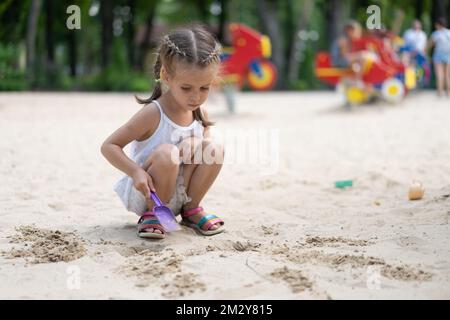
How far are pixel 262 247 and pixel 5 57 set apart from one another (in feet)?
31.6

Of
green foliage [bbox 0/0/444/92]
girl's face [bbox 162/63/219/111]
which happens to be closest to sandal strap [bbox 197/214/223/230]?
girl's face [bbox 162/63/219/111]

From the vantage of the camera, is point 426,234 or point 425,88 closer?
point 426,234

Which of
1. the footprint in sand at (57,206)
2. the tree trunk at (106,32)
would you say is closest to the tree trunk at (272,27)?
A: the tree trunk at (106,32)

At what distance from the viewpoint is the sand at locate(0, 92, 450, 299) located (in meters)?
1.82

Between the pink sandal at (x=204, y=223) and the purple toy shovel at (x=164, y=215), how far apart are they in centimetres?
12

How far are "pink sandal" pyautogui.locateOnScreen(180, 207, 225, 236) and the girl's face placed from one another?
19.9 inches

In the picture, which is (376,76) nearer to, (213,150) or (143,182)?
(213,150)

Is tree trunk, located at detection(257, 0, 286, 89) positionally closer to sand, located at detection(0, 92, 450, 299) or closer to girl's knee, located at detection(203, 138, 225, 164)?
sand, located at detection(0, 92, 450, 299)

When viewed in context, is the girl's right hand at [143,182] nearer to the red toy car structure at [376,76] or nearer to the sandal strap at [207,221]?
the sandal strap at [207,221]

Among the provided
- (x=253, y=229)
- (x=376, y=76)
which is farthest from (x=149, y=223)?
(x=376, y=76)

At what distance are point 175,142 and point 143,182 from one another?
0.99 ft

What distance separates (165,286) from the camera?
5.93 feet
